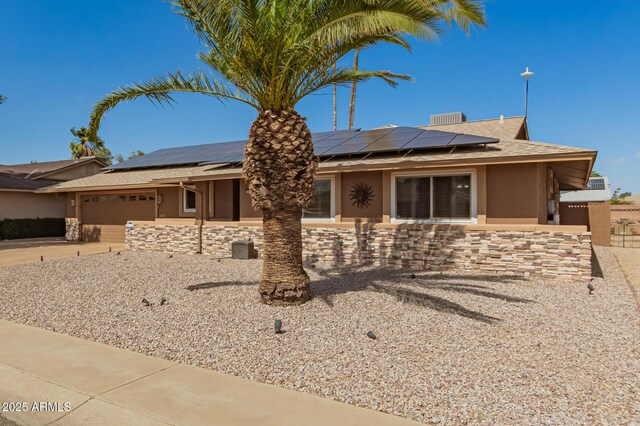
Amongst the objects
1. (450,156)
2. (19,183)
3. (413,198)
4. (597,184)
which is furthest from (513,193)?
(19,183)

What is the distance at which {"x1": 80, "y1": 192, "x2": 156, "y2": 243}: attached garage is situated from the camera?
20692 mm

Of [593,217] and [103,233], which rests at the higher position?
[593,217]

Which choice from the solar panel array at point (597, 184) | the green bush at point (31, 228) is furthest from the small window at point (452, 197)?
the green bush at point (31, 228)

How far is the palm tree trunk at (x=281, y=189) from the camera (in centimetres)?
784

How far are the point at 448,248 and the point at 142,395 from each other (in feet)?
31.0

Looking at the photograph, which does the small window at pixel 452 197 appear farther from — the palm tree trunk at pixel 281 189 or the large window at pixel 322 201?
the palm tree trunk at pixel 281 189

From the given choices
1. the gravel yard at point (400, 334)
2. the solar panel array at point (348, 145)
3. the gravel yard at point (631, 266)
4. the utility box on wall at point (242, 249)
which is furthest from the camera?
the utility box on wall at point (242, 249)

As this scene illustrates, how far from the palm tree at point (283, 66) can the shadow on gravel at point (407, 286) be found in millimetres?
1545

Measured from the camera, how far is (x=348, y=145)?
A: 15.8 meters

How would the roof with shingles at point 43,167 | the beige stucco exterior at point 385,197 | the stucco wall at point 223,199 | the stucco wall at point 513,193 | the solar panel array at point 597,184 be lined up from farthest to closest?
the solar panel array at point 597,184
the roof with shingles at point 43,167
the stucco wall at point 223,199
the beige stucco exterior at point 385,197
the stucco wall at point 513,193

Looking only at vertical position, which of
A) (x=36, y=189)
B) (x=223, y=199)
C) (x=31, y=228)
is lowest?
(x=31, y=228)

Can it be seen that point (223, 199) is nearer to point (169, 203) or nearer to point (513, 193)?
point (169, 203)

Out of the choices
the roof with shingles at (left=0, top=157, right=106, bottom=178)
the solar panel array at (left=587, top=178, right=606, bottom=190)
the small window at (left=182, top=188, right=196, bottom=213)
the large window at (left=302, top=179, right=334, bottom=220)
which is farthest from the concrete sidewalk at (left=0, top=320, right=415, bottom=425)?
the solar panel array at (left=587, top=178, right=606, bottom=190)

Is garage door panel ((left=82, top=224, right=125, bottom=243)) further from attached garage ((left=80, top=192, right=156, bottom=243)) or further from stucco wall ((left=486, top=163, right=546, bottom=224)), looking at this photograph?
stucco wall ((left=486, top=163, right=546, bottom=224))
